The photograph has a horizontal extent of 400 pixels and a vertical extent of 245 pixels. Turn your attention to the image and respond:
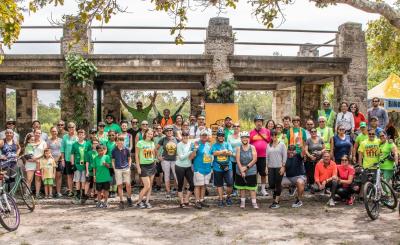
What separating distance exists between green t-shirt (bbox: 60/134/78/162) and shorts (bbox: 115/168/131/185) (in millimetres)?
1512

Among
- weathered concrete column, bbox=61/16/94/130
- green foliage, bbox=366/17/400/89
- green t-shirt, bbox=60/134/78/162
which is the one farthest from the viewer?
green foliage, bbox=366/17/400/89

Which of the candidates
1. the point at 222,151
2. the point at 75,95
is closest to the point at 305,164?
the point at 222,151

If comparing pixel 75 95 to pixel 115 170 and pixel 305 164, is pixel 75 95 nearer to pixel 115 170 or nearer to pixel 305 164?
pixel 115 170

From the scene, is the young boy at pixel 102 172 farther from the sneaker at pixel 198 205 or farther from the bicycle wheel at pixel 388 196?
the bicycle wheel at pixel 388 196

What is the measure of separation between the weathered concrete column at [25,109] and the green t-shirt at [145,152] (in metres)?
11.2

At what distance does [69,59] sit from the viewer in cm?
1314

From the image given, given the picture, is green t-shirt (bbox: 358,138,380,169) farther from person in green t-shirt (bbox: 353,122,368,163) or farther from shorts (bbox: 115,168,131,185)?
shorts (bbox: 115,168,131,185)

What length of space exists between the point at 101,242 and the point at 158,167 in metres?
4.16

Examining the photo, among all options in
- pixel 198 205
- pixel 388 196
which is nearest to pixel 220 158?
pixel 198 205

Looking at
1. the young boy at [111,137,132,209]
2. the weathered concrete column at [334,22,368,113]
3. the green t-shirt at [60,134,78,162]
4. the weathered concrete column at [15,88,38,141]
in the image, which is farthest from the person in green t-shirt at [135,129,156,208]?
the weathered concrete column at [15,88,38,141]

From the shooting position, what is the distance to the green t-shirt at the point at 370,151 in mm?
9734

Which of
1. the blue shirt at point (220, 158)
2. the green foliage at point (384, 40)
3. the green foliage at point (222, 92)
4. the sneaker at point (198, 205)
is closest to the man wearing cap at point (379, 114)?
the blue shirt at point (220, 158)

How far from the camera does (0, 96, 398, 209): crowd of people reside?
9.58 metres

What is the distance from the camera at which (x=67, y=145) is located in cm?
1037
